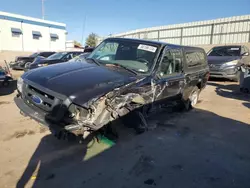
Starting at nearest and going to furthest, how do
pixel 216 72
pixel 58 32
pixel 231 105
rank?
pixel 231 105
pixel 216 72
pixel 58 32

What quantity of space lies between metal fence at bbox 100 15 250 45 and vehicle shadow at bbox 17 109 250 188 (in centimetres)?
2009

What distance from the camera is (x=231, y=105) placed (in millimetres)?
7262

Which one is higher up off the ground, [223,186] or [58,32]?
[58,32]

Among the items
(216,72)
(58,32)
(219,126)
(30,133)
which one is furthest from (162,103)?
(58,32)

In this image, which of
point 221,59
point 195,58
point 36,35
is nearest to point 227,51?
point 221,59

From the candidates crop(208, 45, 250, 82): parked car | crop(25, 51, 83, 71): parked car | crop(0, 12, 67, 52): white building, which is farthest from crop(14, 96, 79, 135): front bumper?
crop(0, 12, 67, 52): white building

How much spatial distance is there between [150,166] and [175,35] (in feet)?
84.6

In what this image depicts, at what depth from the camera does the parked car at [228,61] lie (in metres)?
10.8

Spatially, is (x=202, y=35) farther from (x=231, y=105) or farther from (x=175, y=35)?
(x=231, y=105)

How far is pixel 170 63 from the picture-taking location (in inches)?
199

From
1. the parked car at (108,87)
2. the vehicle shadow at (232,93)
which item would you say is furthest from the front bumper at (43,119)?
the vehicle shadow at (232,93)

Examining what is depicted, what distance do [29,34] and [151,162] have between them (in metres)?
36.3

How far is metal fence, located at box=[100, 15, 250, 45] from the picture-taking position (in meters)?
21.6

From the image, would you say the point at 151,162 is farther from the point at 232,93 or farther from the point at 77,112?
the point at 232,93
